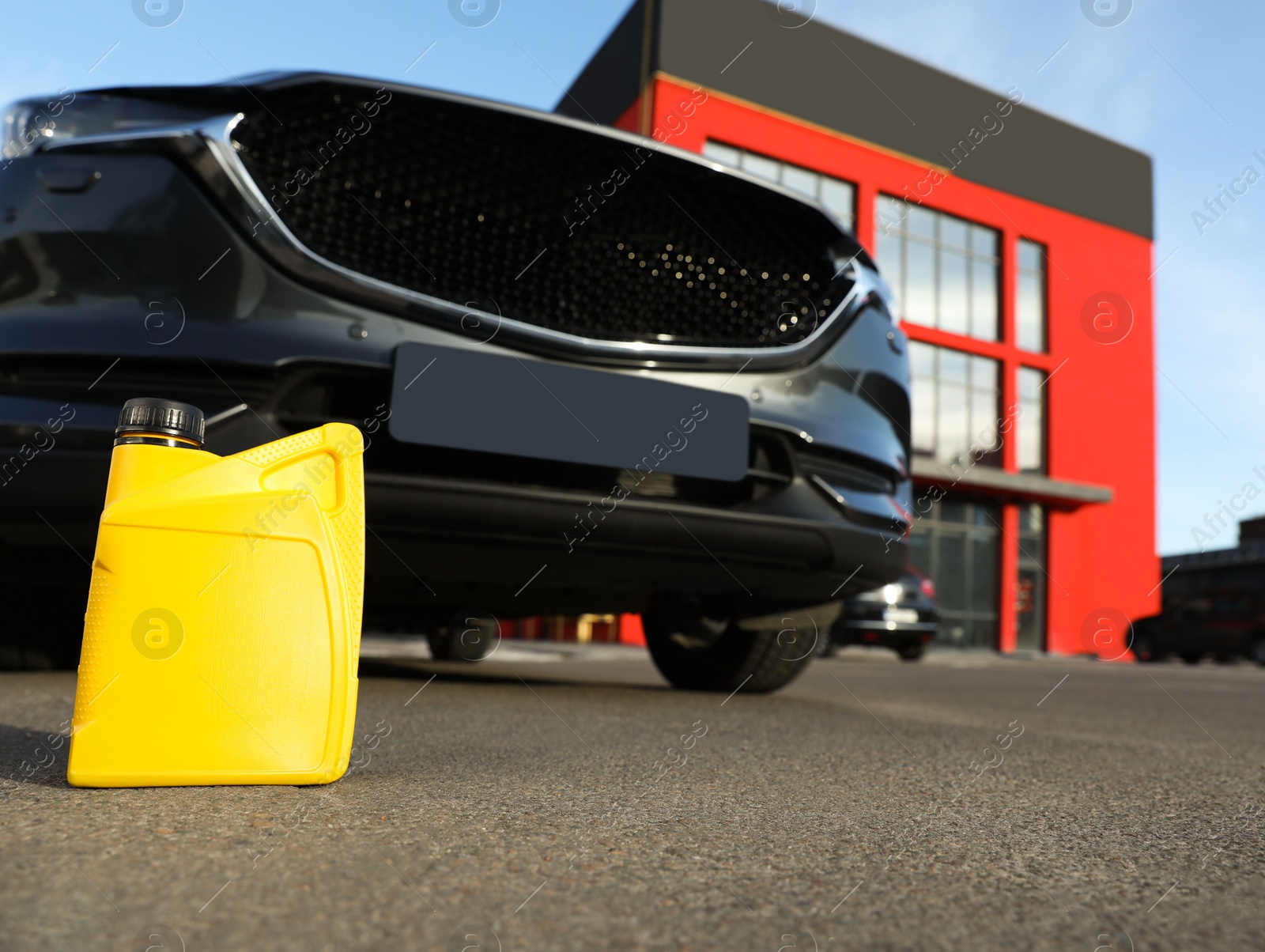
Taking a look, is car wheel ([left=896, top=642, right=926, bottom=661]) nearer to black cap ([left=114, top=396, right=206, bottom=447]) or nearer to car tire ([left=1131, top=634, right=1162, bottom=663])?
car tire ([left=1131, top=634, right=1162, bottom=663])

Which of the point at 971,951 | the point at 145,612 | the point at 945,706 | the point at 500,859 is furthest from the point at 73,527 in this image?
the point at 945,706

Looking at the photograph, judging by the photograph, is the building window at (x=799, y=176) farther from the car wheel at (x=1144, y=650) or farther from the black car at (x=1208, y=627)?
the car wheel at (x=1144, y=650)

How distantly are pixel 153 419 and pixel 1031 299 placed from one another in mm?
23308

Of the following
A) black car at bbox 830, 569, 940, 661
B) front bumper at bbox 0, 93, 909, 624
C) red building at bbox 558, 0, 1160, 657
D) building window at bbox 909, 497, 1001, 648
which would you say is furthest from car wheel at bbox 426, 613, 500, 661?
building window at bbox 909, 497, 1001, 648

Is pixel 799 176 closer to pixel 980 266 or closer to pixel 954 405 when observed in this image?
pixel 980 266

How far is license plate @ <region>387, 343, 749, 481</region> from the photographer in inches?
86.7

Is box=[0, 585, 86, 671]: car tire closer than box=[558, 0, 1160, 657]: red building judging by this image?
Yes

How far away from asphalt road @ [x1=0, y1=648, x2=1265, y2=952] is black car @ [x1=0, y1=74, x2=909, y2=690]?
1.64 ft

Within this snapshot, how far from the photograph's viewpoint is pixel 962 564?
70.4 feet

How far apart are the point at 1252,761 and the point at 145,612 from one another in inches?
89.9

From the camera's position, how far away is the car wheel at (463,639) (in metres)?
5.13

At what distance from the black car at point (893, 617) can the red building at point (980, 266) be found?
8.33 metres

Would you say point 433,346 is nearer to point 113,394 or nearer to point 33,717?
point 113,394

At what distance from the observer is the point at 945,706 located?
383 centimetres
